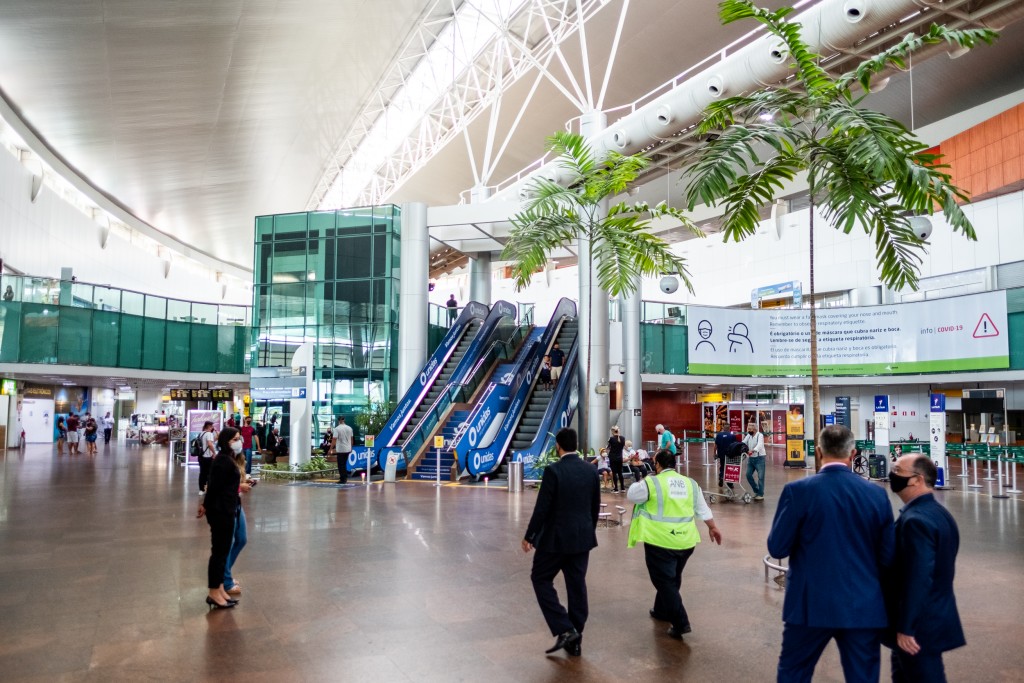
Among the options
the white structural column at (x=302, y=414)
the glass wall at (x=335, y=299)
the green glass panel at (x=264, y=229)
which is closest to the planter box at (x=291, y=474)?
the white structural column at (x=302, y=414)

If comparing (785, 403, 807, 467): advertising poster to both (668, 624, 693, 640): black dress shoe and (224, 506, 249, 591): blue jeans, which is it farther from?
(224, 506, 249, 591): blue jeans

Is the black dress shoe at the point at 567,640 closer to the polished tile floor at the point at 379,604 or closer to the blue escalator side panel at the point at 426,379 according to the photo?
the polished tile floor at the point at 379,604

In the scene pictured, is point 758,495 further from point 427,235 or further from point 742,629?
point 427,235

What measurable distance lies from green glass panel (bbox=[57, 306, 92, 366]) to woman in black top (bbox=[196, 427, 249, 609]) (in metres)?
19.2

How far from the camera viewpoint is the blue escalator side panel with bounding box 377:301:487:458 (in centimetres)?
1848

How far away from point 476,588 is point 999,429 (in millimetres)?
23692

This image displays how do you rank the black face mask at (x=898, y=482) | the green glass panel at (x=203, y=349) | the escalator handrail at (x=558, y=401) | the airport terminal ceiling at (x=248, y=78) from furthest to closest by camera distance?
the green glass panel at (x=203, y=349), the airport terminal ceiling at (x=248, y=78), the escalator handrail at (x=558, y=401), the black face mask at (x=898, y=482)

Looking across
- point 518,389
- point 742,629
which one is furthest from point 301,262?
point 742,629

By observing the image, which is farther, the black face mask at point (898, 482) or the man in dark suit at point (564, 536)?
the man in dark suit at point (564, 536)

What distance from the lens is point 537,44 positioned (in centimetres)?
2825

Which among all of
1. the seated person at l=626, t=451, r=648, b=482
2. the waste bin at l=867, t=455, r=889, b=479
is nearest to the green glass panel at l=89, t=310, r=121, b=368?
the seated person at l=626, t=451, r=648, b=482

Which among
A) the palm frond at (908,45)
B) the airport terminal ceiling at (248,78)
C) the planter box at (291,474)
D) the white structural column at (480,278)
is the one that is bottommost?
the planter box at (291,474)

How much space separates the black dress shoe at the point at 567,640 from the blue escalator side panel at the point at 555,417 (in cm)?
1042

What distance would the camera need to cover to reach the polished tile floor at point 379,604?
480 cm
